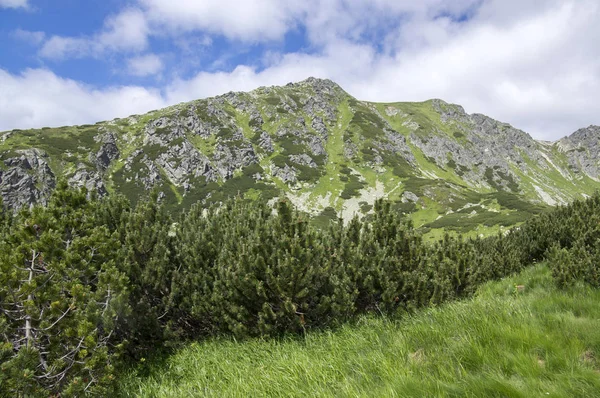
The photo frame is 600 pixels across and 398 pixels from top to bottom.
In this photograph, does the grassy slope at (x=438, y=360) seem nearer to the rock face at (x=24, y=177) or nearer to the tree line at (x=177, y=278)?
the tree line at (x=177, y=278)

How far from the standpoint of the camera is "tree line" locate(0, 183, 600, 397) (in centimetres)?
530

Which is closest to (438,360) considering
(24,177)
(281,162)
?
(24,177)

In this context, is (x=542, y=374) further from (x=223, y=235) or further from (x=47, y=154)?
(x=47, y=154)

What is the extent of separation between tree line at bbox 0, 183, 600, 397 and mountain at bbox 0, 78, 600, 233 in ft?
251

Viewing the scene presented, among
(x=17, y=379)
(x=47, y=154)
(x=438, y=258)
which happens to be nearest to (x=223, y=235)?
(x=17, y=379)

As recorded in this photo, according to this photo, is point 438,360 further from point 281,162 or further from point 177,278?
point 281,162

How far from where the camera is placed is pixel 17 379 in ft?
14.3

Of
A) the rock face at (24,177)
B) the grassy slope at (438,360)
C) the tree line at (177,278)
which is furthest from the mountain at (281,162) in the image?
the grassy slope at (438,360)

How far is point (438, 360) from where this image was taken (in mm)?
3816

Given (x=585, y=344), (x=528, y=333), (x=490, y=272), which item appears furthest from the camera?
(x=490, y=272)

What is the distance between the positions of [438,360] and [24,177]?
132257 millimetres

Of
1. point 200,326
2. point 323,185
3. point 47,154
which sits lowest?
point 200,326

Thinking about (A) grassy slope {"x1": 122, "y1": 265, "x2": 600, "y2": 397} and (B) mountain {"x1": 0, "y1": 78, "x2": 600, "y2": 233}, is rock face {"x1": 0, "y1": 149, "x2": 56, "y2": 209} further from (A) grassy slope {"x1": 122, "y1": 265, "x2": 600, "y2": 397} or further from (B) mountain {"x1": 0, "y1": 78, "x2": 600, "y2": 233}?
(A) grassy slope {"x1": 122, "y1": 265, "x2": 600, "y2": 397}

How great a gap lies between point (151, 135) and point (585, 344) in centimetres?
15736
